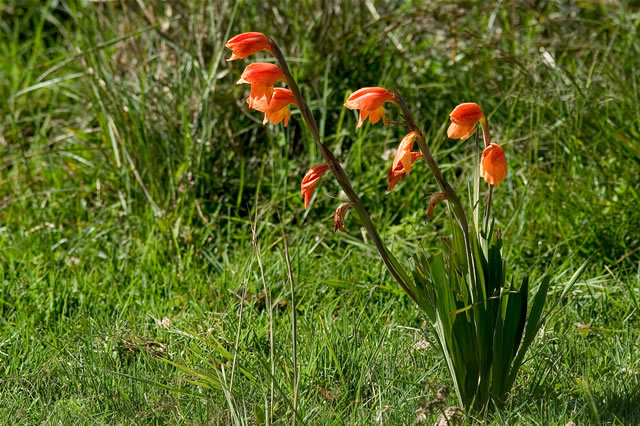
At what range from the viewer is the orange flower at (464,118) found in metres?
1.92

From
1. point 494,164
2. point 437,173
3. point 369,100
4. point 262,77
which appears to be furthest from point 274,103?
point 494,164

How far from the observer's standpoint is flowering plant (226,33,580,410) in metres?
1.92

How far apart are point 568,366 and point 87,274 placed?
5.88ft

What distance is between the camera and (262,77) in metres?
1.90

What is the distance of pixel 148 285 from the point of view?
3.17 m

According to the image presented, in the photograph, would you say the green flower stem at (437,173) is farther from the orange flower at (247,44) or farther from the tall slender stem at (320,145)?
the orange flower at (247,44)

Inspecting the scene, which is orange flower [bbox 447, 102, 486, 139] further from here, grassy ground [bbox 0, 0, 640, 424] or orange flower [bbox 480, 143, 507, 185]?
grassy ground [bbox 0, 0, 640, 424]

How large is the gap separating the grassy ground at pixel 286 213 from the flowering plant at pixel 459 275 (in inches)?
4.7

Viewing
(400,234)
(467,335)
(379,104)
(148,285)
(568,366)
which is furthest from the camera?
(400,234)

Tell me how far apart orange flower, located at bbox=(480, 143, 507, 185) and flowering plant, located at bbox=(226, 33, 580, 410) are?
0.01 metres

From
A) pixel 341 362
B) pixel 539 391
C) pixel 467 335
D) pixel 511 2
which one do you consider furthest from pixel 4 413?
pixel 511 2

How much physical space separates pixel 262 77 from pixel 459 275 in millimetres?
649

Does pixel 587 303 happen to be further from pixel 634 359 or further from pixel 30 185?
pixel 30 185

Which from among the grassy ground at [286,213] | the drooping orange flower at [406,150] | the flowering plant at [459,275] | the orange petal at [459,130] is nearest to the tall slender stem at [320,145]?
the flowering plant at [459,275]
